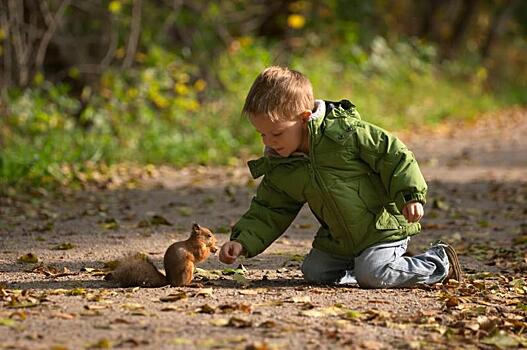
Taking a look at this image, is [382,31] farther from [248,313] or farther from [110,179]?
[248,313]

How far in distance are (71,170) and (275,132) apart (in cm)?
534

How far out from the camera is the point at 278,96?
4.79 metres

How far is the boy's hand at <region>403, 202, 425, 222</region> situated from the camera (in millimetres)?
4742

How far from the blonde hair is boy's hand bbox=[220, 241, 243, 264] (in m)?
0.65

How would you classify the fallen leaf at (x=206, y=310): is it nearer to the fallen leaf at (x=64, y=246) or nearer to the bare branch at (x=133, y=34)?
the fallen leaf at (x=64, y=246)

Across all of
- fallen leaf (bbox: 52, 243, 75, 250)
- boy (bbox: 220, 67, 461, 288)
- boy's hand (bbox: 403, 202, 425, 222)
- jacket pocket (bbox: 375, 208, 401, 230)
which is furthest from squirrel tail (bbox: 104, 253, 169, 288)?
fallen leaf (bbox: 52, 243, 75, 250)

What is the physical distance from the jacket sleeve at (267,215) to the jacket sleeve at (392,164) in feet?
1.63

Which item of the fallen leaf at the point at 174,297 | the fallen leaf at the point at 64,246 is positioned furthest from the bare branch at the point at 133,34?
the fallen leaf at the point at 174,297

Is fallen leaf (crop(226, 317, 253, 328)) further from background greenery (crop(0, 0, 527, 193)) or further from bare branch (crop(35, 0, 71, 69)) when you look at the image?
bare branch (crop(35, 0, 71, 69))

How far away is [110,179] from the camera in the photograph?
9859mm

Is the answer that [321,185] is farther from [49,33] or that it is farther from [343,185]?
[49,33]

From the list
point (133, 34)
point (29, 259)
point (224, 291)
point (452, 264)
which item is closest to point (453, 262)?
point (452, 264)

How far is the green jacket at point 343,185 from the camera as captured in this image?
16.0 ft

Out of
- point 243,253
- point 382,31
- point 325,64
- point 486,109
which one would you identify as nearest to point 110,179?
point 243,253
